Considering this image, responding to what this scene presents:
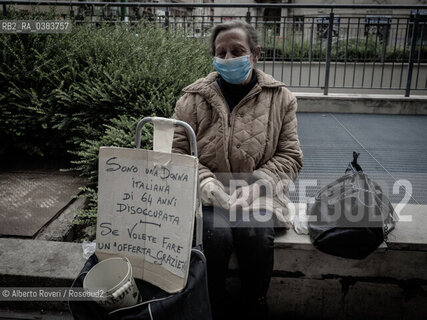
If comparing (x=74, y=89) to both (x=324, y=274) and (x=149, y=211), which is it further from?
(x=324, y=274)

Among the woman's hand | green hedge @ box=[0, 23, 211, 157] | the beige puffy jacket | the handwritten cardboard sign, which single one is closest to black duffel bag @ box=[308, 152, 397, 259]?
the beige puffy jacket

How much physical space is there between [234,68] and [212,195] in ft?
2.56

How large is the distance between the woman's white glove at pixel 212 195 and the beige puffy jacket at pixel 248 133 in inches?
3.0

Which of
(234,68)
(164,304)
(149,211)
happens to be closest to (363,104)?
(234,68)

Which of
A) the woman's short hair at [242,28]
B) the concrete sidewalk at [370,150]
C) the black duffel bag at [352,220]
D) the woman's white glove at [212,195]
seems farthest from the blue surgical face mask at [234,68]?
the concrete sidewalk at [370,150]

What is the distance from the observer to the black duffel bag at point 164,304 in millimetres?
1446

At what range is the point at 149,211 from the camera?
1591mm

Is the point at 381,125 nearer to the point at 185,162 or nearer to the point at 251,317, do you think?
the point at 251,317

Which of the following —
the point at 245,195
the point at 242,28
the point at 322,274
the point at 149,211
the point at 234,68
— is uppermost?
the point at 242,28

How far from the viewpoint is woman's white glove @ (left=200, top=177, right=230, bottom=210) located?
210 centimetres

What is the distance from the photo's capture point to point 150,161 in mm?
1553

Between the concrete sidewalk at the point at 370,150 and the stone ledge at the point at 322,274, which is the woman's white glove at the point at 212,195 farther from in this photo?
the concrete sidewalk at the point at 370,150

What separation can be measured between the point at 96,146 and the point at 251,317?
1.88 m

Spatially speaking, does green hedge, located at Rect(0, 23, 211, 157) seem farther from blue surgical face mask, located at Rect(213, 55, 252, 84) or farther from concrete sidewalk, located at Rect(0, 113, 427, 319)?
concrete sidewalk, located at Rect(0, 113, 427, 319)
